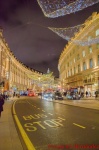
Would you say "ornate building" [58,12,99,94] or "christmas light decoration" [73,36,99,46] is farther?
"christmas light decoration" [73,36,99,46]

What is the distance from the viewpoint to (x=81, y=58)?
62.1 metres

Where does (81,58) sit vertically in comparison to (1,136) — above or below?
above

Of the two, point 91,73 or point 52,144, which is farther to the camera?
point 91,73

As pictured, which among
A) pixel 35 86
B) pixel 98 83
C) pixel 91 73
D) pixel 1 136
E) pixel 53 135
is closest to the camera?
pixel 1 136

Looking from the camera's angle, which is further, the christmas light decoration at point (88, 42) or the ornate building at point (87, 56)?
the christmas light decoration at point (88, 42)

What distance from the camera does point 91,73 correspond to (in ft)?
174

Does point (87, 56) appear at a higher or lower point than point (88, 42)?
lower

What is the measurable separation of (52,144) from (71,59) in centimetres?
6949

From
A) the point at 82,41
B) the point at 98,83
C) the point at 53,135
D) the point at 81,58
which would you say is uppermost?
the point at 82,41

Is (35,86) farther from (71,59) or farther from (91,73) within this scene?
(91,73)

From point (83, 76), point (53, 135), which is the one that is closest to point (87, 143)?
point (53, 135)

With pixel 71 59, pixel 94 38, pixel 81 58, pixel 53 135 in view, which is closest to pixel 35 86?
pixel 71 59

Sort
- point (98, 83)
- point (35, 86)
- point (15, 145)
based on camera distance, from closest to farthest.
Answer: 1. point (15, 145)
2. point (98, 83)
3. point (35, 86)

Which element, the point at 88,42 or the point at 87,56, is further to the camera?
Result: the point at 87,56
